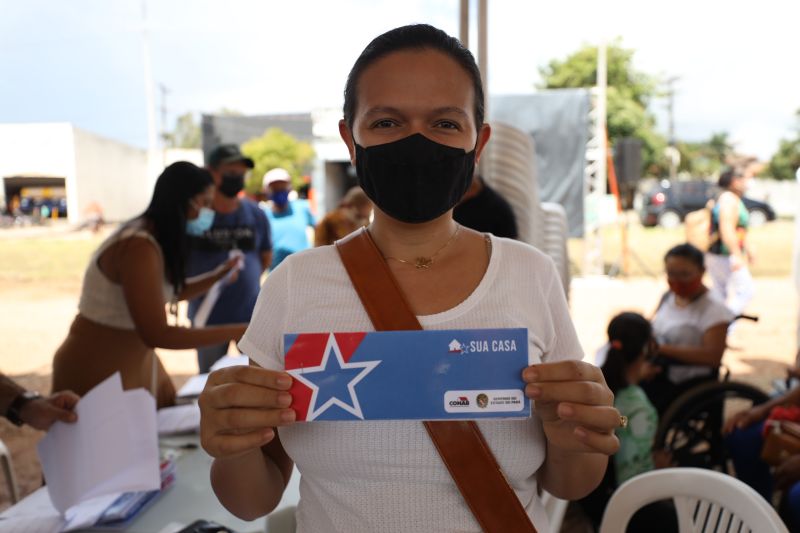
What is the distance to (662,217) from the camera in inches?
903

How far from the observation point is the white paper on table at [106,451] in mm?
1534

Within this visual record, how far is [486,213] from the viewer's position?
8.57 feet

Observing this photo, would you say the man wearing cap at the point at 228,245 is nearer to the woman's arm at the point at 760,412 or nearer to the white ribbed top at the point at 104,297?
the white ribbed top at the point at 104,297

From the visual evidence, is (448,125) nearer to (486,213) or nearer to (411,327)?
(411,327)

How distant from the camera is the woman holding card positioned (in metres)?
0.96

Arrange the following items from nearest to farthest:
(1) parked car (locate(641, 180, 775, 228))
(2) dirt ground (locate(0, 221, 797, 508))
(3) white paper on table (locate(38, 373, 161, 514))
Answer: (3) white paper on table (locate(38, 373, 161, 514)) → (2) dirt ground (locate(0, 221, 797, 508)) → (1) parked car (locate(641, 180, 775, 228))

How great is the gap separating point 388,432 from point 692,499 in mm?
1134

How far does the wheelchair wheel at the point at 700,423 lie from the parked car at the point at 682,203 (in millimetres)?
21178

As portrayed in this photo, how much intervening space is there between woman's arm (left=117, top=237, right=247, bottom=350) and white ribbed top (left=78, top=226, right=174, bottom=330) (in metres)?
0.04

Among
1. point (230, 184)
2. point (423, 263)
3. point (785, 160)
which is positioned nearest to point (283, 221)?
point (230, 184)

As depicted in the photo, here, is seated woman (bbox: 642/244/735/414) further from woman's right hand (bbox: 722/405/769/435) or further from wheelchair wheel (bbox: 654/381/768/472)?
woman's right hand (bbox: 722/405/769/435)

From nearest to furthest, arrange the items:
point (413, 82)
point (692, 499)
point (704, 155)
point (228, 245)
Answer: point (413, 82)
point (692, 499)
point (228, 245)
point (704, 155)

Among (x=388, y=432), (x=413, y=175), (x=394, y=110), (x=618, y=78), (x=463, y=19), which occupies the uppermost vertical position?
Result: (x=618, y=78)

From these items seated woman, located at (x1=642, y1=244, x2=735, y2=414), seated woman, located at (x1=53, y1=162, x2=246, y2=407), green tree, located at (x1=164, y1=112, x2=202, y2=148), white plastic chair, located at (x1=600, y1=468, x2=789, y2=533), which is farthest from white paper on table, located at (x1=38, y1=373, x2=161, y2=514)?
green tree, located at (x1=164, y1=112, x2=202, y2=148)
